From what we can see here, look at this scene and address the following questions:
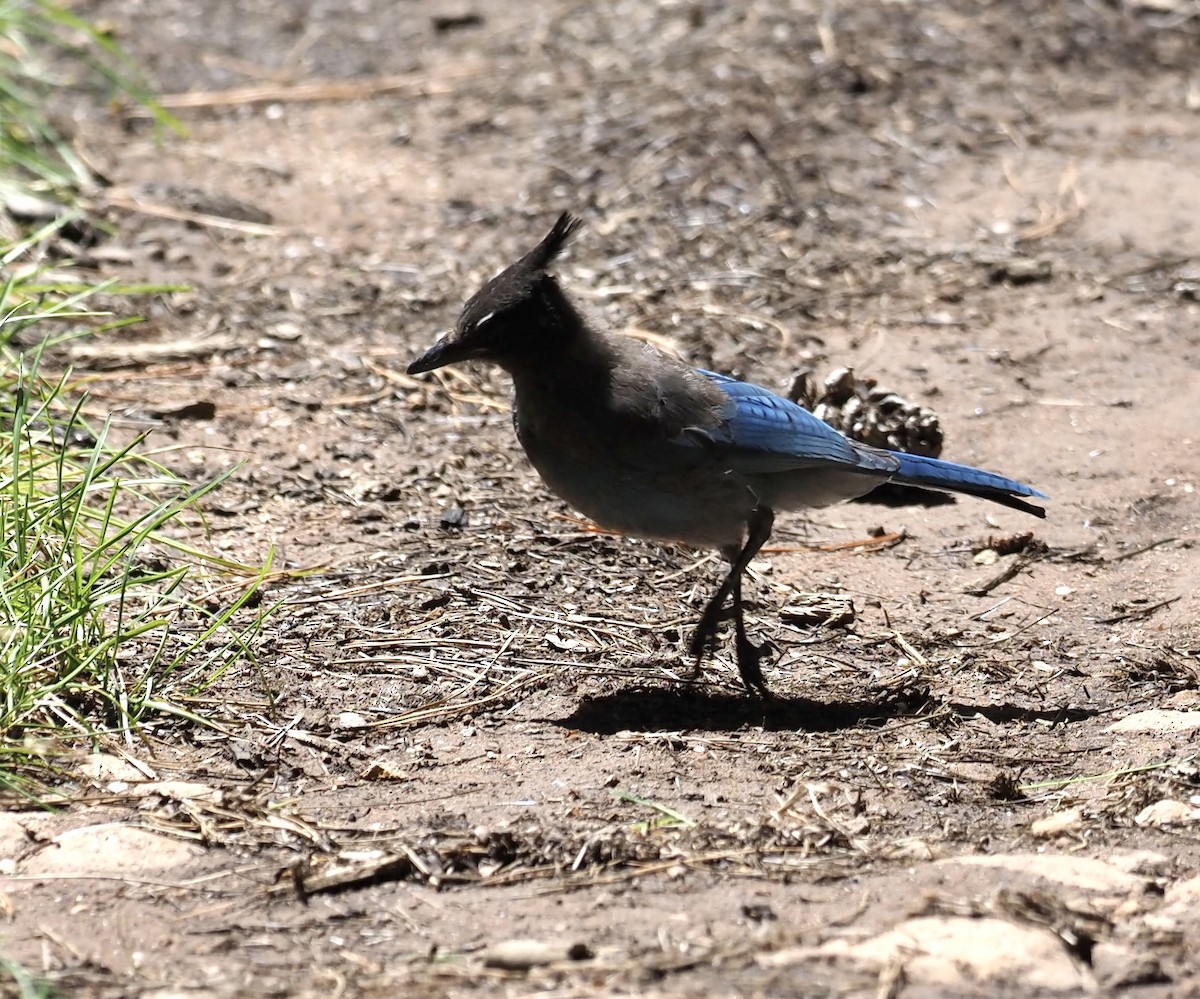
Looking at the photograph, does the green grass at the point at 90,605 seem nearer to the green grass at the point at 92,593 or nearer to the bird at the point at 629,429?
the green grass at the point at 92,593

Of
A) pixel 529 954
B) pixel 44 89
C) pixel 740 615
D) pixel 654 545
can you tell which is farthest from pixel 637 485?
pixel 44 89

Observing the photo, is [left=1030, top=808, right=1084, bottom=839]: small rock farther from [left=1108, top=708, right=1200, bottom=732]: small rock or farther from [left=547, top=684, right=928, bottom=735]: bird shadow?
[left=547, top=684, right=928, bottom=735]: bird shadow

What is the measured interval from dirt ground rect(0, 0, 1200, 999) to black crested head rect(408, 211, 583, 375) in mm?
798

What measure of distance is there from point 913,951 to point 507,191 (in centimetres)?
569

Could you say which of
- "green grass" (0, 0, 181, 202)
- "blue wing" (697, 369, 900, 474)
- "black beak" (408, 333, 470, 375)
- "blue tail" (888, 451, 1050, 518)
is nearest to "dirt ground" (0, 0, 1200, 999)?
"green grass" (0, 0, 181, 202)

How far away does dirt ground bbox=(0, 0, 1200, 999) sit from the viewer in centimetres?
300

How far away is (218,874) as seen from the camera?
3.20m

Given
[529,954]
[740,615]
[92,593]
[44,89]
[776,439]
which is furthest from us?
[44,89]

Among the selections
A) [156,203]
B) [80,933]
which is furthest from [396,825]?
[156,203]

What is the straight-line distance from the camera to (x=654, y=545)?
5316 millimetres

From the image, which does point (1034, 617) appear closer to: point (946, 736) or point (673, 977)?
point (946, 736)

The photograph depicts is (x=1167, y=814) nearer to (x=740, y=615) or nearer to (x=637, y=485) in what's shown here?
(x=740, y=615)

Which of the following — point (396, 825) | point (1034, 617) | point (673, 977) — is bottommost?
point (1034, 617)

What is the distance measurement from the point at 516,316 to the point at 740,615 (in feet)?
3.42
